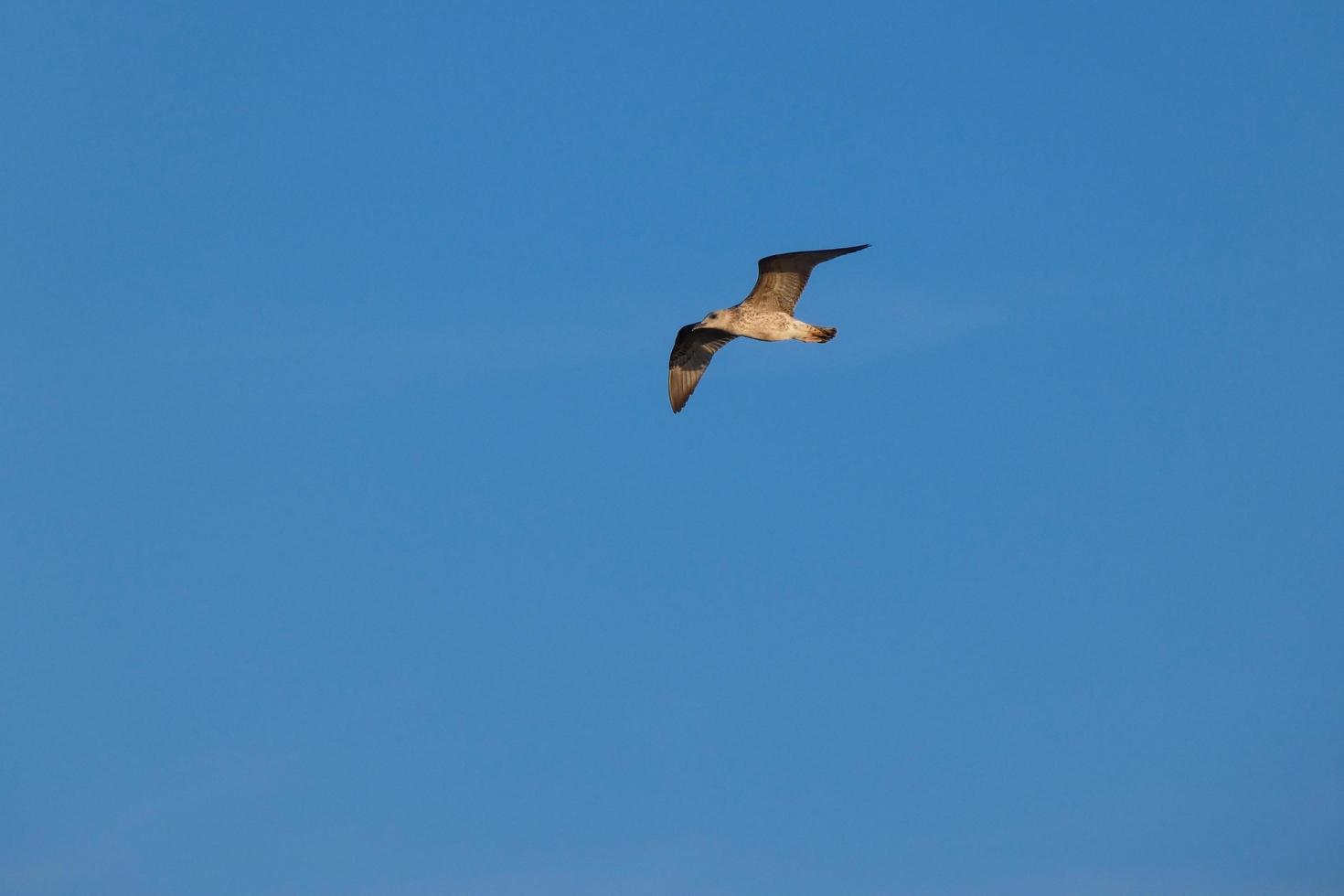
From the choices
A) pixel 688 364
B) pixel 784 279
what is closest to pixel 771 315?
pixel 784 279

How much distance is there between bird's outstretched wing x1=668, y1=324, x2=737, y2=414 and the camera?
45.5 meters

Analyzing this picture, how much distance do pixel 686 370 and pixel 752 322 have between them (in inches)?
132

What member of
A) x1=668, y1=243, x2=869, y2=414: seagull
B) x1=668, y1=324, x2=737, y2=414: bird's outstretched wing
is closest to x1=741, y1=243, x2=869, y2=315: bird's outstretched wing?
x1=668, y1=243, x2=869, y2=414: seagull

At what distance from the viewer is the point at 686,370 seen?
45.9 m

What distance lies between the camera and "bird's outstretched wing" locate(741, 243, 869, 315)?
41000 millimetres

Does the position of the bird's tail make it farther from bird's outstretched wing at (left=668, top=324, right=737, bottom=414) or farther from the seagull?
bird's outstretched wing at (left=668, top=324, right=737, bottom=414)

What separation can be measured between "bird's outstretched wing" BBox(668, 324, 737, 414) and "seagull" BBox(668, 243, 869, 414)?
0.04 metres

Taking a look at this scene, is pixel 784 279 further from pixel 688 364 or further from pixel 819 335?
pixel 688 364

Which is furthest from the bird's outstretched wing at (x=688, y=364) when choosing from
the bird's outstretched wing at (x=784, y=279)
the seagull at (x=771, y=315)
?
the bird's outstretched wing at (x=784, y=279)

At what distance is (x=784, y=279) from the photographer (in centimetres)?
4225

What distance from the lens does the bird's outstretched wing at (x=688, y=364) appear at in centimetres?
4553

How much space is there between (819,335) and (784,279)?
180 centimetres

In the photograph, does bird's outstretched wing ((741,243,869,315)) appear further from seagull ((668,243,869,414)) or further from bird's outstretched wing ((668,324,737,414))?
bird's outstretched wing ((668,324,737,414))

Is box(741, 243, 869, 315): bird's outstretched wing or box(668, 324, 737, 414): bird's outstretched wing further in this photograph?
box(668, 324, 737, 414): bird's outstretched wing
